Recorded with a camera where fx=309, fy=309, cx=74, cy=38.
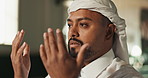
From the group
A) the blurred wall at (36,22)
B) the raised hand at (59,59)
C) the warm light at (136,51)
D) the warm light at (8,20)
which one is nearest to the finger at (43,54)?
the raised hand at (59,59)

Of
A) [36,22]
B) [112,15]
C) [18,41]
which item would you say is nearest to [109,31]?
[112,15]

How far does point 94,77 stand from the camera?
1330 mm

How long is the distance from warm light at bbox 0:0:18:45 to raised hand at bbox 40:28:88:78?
8.14 feet

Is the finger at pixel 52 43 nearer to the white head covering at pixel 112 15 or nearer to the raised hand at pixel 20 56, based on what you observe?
the raised hand at pixel 20 56

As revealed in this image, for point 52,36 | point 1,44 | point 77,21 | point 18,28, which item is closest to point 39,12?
point 18,28

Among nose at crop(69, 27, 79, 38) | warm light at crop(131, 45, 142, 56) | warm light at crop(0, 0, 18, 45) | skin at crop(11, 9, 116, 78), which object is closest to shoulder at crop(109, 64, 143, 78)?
skin at crop(11, 9, 116, 78)

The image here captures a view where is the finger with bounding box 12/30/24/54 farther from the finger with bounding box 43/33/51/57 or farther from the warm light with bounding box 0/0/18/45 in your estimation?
the warm light with bounding box 0/0/18/45

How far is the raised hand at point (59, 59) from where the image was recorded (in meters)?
0.98

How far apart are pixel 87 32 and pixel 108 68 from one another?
19 cm

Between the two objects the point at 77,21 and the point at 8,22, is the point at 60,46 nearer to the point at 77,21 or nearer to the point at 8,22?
the point at 77,21

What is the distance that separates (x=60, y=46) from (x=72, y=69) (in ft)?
0.27

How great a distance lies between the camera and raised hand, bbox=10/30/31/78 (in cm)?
123

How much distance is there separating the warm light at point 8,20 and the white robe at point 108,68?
7.19 feet

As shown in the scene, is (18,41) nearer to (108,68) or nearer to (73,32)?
(73,32)
